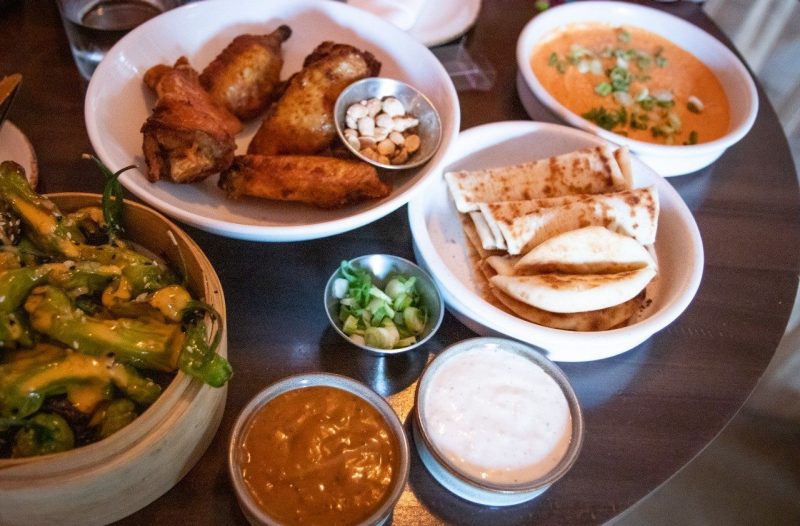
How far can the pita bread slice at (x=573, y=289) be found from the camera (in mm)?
1383

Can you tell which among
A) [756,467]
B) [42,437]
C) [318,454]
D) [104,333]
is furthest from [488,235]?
[756,467]

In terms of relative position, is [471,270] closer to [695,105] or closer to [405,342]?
[405,342]

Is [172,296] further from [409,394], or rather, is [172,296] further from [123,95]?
[123,95]

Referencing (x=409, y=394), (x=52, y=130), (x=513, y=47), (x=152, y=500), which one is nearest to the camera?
(x=152, y=500)

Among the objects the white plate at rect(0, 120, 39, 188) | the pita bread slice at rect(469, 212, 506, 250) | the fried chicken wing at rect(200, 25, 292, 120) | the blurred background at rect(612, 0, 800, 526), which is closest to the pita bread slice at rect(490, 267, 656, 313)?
the pita bread slice at rect(469, 212, 506, 250)

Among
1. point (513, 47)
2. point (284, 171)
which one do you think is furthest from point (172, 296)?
point (513, 47)

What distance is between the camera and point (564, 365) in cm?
145

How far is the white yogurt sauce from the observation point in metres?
1.17

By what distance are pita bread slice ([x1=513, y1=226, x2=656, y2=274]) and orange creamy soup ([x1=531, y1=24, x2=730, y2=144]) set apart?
2.26ft

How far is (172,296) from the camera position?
1.06 meters

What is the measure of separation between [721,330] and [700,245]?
23cm

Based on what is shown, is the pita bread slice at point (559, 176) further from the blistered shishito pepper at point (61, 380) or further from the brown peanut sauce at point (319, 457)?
the blistered shishito pepper at point (61, 380)

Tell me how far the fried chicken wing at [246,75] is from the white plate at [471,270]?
566 mm

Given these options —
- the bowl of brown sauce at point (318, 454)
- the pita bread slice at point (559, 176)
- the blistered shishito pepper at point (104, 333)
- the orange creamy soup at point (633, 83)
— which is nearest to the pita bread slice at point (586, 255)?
the pita bread slice at point (559, 176)
